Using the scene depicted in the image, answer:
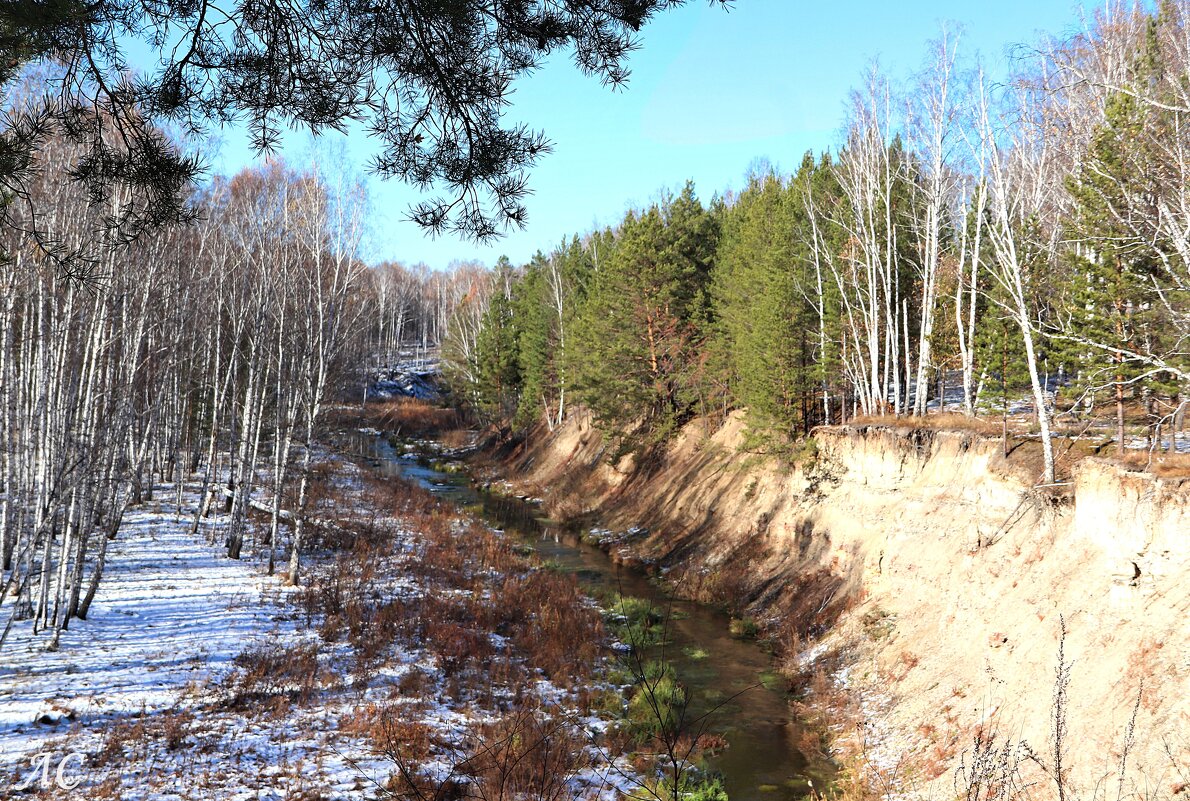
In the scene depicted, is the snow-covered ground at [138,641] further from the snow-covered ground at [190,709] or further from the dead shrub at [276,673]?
the dead shrub at [276,673]

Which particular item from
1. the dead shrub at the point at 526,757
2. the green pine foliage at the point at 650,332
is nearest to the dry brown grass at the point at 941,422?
the green pine foliage at the point at 650,332

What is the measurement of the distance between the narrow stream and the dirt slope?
3.93 feet

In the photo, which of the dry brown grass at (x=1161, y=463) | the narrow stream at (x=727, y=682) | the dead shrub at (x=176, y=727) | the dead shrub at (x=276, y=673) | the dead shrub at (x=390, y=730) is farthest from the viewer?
the dead shrub at (x=276, y=673)

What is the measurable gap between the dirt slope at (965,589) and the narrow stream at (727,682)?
3.93 feet

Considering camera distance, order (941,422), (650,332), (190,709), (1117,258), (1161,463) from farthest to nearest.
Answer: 1. (650,332)
2. (941,422)
3. (1117,258)
4. (1161,463)
5. (190,709)

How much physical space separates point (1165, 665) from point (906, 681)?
465 cm

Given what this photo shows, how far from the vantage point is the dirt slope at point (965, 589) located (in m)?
9.42

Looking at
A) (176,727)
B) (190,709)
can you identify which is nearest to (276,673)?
(190,709)

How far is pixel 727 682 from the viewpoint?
46.9ft

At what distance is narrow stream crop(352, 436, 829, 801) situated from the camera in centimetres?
1077

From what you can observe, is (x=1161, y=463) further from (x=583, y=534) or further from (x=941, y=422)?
(x=583, y=534)

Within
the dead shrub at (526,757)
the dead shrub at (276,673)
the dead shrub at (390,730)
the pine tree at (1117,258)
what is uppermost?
the pine tree at (1117,258)

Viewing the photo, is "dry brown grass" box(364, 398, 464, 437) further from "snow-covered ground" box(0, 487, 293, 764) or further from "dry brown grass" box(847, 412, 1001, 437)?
"dry brown grass" box(847, 412, 1001, 437)

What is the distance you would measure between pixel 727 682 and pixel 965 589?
5.35m
